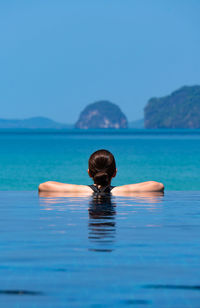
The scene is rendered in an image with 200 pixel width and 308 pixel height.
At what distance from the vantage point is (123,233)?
10961 millimetres

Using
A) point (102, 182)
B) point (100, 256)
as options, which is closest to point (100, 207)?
point (102, 182)

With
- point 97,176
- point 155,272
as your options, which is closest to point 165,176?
point 97,176

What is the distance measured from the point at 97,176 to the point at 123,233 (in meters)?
2.16

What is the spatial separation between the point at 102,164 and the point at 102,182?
0.52 metres

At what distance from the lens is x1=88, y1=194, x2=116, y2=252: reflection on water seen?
32.8ft

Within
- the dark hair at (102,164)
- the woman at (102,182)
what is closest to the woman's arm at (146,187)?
the woman at (102,182)

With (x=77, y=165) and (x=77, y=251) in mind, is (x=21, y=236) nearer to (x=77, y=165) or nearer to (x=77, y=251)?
(x=77, y=251)

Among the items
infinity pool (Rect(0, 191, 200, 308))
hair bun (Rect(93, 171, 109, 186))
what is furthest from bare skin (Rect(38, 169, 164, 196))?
hair bun (Rect(93, 171, 109, 186))

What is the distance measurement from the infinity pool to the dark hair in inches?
31.1

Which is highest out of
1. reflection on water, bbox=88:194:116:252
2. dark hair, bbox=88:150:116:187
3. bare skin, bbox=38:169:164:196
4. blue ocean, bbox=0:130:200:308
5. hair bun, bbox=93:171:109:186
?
dark hair, bbox=88:150:116:187

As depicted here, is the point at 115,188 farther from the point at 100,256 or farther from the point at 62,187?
the point at 100,256

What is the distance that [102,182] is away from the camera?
43.1 feet

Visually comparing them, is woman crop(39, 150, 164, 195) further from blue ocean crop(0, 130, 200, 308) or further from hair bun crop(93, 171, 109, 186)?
blue ocean crop(0, 130, 200, 308)

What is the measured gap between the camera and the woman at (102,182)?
12719mm
